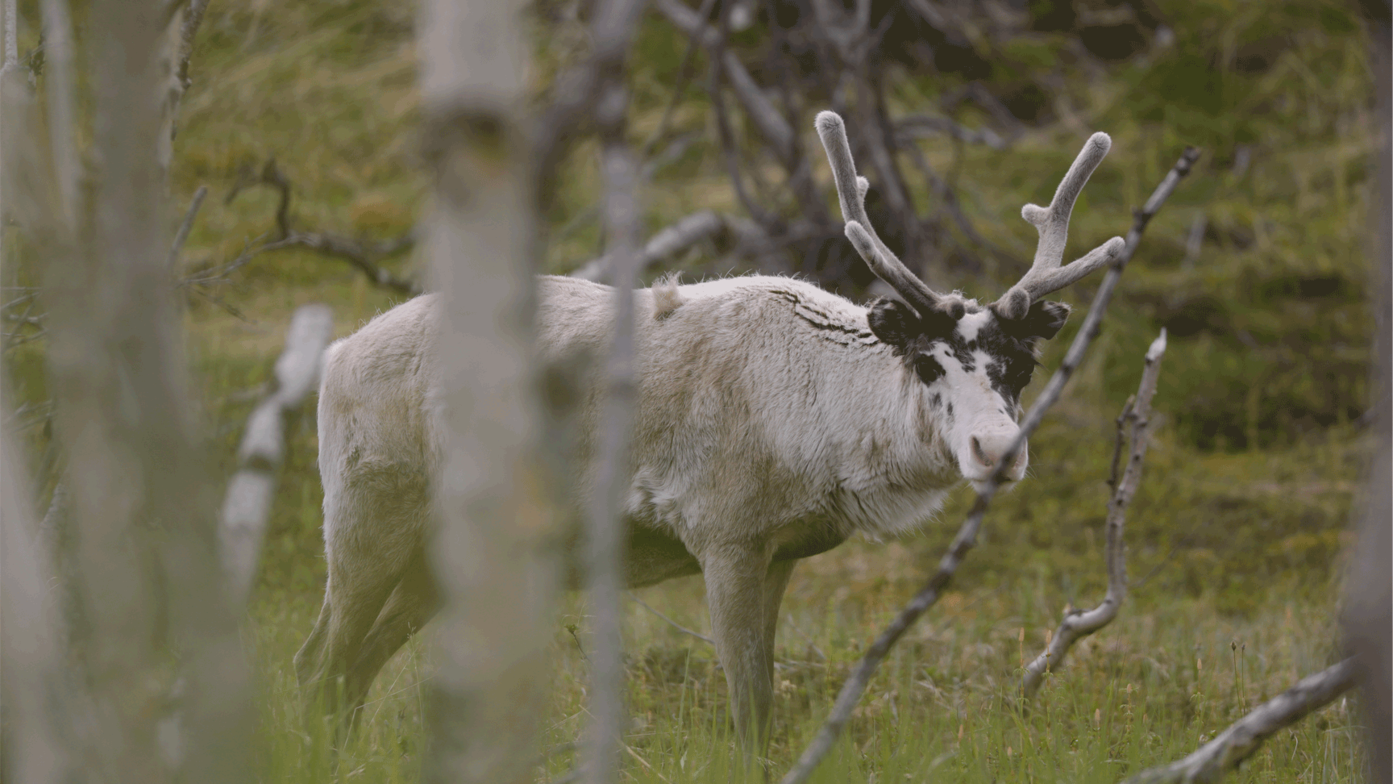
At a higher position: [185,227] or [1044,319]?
[185,227]

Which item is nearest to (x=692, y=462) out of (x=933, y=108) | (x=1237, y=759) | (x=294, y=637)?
(x=294, y=637)

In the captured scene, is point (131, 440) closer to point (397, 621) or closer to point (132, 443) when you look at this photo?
point (132, 443)

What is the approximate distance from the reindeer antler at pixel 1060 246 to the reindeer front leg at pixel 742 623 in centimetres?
120

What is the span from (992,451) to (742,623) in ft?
3.30

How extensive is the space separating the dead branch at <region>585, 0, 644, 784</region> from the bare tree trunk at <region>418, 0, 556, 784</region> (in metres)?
0.09

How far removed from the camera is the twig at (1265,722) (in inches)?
65.9

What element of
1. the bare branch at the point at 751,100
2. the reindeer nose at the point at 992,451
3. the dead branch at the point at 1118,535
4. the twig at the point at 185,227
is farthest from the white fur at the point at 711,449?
the bare branch at the point at 751,100

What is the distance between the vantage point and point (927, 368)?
3541 millimetres

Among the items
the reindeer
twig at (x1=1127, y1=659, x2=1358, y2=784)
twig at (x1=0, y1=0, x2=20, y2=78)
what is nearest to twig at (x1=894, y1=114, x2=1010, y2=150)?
the reindeer

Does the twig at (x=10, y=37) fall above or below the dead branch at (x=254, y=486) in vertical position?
above

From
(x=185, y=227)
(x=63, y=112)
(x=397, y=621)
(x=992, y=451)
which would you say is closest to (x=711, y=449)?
(x=992, y=451)

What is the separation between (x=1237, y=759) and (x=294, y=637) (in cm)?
357

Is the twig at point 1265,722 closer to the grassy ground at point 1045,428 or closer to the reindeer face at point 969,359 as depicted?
the grassy ground at point 1045,428

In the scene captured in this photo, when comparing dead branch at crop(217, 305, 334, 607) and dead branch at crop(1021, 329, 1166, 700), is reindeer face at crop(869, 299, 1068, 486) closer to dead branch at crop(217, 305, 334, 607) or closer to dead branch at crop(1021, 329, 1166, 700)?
Answer: dead branch at crop(1021, 329, 1166, 700)
